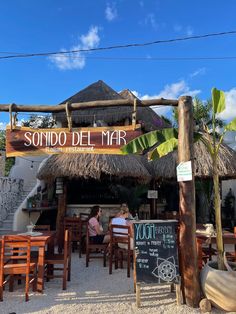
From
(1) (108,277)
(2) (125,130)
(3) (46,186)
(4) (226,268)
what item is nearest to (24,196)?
(3) (46,186)

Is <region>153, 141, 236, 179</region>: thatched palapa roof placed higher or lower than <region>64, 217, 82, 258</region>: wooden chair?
higher

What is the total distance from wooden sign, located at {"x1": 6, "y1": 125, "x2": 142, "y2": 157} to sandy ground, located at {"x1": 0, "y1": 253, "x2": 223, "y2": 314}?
2438 mm

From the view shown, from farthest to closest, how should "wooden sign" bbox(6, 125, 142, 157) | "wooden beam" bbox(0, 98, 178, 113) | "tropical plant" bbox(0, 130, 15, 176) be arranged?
"tropical plant" bbox(0, 130, 15, 176) → "wooden sign" bbox(6, 125, 142, 157) → "wooden beam" bbox(0, 98, 178, 113)

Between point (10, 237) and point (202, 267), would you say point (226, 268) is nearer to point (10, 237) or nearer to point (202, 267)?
point (202, 267)

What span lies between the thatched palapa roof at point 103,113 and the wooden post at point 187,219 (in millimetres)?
8080

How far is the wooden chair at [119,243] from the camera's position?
7264 millimetres

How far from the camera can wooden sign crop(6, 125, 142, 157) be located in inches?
242

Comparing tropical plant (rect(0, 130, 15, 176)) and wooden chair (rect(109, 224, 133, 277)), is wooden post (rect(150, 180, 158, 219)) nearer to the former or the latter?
wooden chair (rect(109, 224, 133, 277))

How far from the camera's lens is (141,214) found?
556 inches

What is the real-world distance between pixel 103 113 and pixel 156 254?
32.3 feet

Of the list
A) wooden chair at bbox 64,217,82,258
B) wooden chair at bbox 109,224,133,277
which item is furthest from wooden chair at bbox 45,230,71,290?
wooden chair at bbox 64,217,82,258

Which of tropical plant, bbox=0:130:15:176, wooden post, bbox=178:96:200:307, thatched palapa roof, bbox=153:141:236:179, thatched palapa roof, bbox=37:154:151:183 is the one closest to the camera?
wooden post, bbox=178:96:200:307

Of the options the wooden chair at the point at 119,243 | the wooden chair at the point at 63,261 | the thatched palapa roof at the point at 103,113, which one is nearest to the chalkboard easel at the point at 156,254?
the wooden chair at the point at 63,261

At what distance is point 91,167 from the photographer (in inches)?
449
